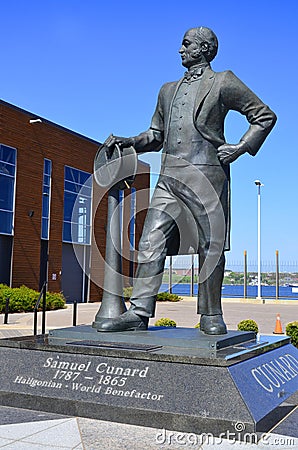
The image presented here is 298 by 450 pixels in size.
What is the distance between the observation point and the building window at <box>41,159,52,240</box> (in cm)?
2720

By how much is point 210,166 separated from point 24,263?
21248 millimetres

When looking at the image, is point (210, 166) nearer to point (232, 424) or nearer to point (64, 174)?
point (232, 424)

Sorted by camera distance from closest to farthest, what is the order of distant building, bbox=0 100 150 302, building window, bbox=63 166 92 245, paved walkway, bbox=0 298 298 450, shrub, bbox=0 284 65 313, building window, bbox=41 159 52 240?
1. paved walkway, bbox=0 298 298 450
2. shrub, bbox=0 284 65 313
3. distant building, bbox=0 100 150 302
4. building window, bbox=41 159 52 240
5. building window, bbox=63 166 92 245

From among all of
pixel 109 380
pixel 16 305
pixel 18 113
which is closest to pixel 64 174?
pixel 18 113

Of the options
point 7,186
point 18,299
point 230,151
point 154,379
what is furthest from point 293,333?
point 7,186

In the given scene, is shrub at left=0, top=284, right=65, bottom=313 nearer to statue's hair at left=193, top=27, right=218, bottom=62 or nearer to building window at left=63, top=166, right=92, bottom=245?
building window at left=63, top=166, right=92, bottom=245

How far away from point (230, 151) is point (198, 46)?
120cm

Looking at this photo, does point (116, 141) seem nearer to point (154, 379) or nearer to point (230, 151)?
point (230, 151)

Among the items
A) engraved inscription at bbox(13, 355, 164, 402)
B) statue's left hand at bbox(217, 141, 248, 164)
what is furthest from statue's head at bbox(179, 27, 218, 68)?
engraved inscription at bbox(13, 355, 164, 402)

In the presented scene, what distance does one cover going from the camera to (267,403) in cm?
423

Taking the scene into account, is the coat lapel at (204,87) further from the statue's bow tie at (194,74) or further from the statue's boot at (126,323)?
the statue's boot at (126,323)

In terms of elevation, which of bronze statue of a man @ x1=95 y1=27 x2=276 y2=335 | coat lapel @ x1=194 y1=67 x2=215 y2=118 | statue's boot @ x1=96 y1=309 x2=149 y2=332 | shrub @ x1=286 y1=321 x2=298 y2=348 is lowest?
shrub @ x1=286 y1=321 x2=298 y2=348

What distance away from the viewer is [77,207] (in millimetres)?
28328

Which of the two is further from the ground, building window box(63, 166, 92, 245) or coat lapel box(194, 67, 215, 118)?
building window box(63, 166, 92, 245)
